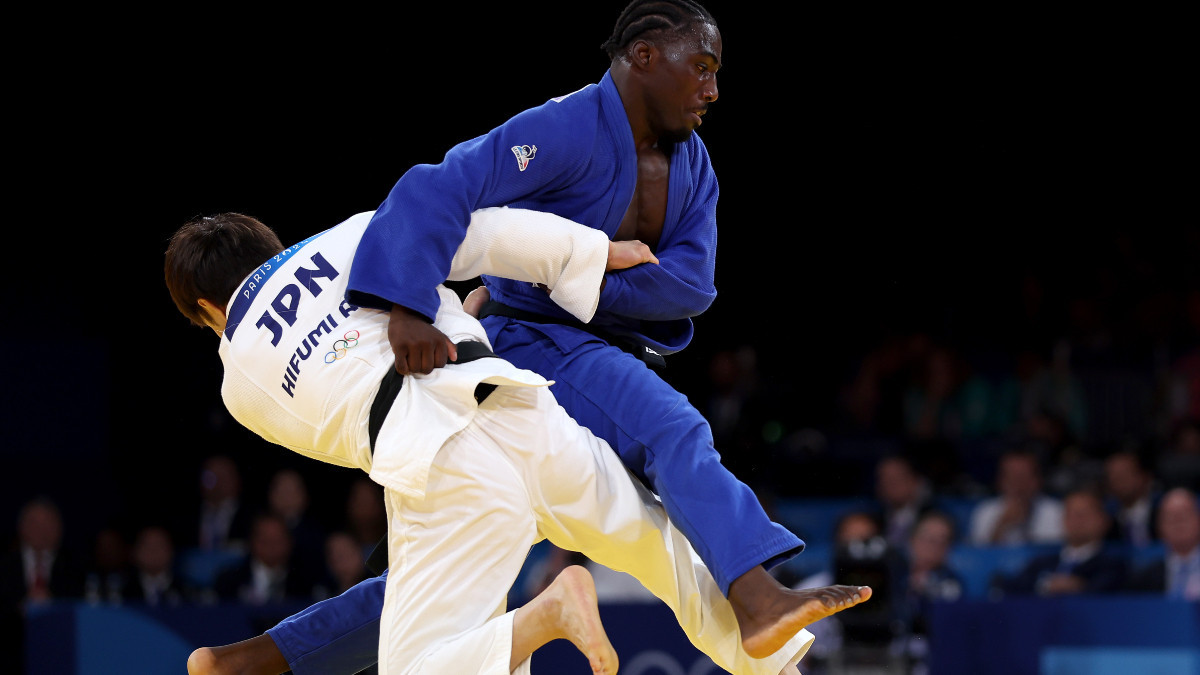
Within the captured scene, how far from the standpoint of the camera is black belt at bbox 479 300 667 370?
2.68 meters

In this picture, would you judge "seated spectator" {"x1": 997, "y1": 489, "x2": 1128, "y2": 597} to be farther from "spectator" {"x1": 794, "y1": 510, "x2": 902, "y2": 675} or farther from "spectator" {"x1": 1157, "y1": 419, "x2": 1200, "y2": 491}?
"spectator" {"x1": 1157, "y1": 419, "x2": 1200, "y2": 491}

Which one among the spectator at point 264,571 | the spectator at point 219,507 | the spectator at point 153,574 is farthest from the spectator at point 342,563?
the spectator at point 219,507

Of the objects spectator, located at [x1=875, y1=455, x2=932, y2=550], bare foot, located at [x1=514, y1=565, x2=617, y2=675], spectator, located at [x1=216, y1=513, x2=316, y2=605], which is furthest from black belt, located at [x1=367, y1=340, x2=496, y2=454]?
spectator, located at [x1=875, y1=455, x2=932, y2=550]

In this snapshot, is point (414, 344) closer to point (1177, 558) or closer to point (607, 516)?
point (607, 516)

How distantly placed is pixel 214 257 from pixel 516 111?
14.2 feet

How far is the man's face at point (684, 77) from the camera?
2.54m

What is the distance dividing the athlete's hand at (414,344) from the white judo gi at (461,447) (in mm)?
25

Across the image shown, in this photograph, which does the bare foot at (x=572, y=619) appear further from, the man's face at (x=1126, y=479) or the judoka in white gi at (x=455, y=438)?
the man's face at (x=1126, y=479)

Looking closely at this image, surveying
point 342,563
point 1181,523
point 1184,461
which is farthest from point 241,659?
point 1184,461

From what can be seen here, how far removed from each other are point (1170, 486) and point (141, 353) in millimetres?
6052

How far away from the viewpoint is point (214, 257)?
252 centimetres

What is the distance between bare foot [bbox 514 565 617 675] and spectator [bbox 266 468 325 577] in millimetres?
4402

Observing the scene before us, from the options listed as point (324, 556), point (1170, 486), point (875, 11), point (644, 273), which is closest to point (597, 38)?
point (875, 11)

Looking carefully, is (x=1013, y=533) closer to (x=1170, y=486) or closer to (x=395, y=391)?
(x=1170, y=486)
